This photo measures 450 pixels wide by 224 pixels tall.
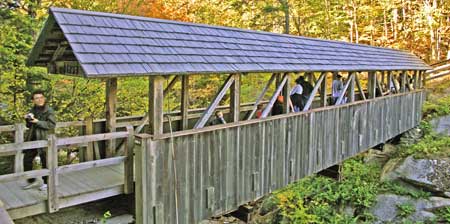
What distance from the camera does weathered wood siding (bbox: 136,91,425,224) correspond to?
17.1ft

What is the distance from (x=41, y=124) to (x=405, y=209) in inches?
416

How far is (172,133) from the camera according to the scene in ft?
17.5

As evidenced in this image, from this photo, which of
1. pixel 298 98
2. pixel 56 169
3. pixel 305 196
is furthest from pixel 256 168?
pixel 305 196

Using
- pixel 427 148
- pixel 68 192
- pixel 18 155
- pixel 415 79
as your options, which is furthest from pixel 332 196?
pixel 18 155

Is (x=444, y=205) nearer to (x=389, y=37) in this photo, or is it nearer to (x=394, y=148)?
(x=394, y=148)

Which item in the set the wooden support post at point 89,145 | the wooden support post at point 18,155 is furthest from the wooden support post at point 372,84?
the wooden support post at point 18,155

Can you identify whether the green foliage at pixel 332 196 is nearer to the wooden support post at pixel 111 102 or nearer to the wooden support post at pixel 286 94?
the wooden support post at pixel 286 94

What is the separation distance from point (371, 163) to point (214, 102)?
10596 mm

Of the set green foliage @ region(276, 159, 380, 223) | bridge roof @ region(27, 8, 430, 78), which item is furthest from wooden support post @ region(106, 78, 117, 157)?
green foliage @ region(276, 159, 380, 223)

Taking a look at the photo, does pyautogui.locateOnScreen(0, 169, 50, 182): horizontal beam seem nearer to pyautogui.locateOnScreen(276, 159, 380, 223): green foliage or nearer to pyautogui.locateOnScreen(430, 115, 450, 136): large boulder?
pyautogui.locateOnScreen(276, 159, 380, 223): green foliage

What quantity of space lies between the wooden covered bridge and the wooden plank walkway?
0.01 m

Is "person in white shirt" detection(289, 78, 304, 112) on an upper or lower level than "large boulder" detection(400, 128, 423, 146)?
upper

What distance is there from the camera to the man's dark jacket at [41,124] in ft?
18.0

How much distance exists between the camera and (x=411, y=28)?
2314 centimetres
